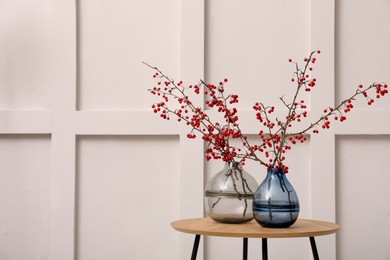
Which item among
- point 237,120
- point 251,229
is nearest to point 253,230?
point 251,229

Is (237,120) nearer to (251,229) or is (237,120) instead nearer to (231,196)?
(231,196)

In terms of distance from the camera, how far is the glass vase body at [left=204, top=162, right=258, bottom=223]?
207cm

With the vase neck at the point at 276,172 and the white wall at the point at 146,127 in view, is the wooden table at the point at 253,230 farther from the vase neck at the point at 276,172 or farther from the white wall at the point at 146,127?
the white wall at the point at 146,127

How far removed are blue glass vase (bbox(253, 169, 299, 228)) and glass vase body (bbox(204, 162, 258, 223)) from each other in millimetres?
83

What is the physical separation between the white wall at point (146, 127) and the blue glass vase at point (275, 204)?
769 mm

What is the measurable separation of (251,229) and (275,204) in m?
0.10

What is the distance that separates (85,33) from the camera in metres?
2.79

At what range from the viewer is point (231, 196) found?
2070mm

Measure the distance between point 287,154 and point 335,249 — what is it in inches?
16.1

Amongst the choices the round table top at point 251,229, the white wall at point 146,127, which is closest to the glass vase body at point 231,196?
the round table top at point 251,229

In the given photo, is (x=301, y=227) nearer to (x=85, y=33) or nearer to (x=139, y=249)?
(x=139, y=249)

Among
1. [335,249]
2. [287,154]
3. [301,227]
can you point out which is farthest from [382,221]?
[301,227]

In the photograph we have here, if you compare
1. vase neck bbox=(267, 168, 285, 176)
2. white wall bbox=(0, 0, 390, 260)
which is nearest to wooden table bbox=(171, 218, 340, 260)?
vase neck bbox=(267, 168, 285, 176)

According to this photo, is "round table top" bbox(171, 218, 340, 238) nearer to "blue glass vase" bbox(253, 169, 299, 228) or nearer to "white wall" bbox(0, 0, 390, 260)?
"blue glass vase" bbox(253, 169, 299, 228)
